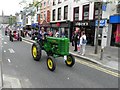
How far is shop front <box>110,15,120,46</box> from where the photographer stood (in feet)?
57.0

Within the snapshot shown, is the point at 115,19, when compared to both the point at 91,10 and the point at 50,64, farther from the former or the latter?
the point at 50,64

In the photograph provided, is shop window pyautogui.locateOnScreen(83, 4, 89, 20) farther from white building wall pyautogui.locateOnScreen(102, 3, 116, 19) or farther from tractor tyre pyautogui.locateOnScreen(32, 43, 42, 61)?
tractor tyre pyautogui.locateOnScreen(32, 43, 42, 61)

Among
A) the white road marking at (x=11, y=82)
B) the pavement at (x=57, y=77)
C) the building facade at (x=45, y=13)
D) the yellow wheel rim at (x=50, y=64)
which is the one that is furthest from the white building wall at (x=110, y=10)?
the building facade at (x=45, y=13)

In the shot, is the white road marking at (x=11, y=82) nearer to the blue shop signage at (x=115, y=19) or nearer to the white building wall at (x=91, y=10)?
the blue shop signage at (x=115, y=19)

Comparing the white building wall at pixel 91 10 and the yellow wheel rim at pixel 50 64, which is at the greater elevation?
the white building wall at pixel 91 10

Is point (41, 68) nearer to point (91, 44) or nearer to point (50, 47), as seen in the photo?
point (50, 47)

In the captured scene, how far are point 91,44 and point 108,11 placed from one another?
12.4 feet

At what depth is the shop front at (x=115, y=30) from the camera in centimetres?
1737

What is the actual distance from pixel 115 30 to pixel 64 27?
945 cm

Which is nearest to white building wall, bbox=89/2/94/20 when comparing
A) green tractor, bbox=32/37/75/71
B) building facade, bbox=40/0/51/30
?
green tractor, bbox=32/37/75/71

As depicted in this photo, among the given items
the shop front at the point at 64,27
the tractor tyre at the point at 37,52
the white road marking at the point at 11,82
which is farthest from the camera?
the shop front at the point at 64,27

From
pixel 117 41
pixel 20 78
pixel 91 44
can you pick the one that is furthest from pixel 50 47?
pixel 91 44

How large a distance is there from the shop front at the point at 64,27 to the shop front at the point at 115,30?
711 cm

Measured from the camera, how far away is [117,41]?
1800 cm
